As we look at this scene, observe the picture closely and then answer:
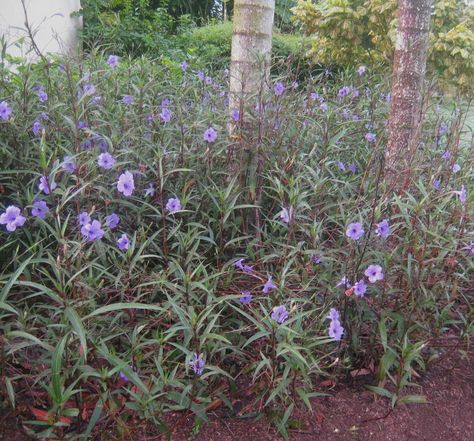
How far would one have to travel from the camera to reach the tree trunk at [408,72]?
2797 millimetres

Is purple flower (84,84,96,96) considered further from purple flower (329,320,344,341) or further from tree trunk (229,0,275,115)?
purple flower (329,320,344,341)

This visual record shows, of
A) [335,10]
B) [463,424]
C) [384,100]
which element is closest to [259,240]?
[463,424]

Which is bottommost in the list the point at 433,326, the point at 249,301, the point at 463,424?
the point at 463,424

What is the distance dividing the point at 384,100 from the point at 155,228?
2326 millimetres

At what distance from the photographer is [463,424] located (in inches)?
73.2

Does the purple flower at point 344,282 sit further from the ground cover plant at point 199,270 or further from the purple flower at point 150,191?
the purple flower at point 150,191

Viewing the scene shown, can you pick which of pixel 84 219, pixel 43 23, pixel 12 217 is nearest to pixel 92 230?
pixel 84 219

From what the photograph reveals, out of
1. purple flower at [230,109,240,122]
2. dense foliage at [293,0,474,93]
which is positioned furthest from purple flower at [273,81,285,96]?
dense foliage at [293,0,474,93]

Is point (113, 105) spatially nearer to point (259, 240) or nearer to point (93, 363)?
point (259, 240)

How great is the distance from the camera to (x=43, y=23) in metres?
7.45

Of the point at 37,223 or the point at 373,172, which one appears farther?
the point at 373,172

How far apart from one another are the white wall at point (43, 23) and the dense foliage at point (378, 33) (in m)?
2.91

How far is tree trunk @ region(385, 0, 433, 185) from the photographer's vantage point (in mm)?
2797

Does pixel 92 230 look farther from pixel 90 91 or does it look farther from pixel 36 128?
pixel 36 128
